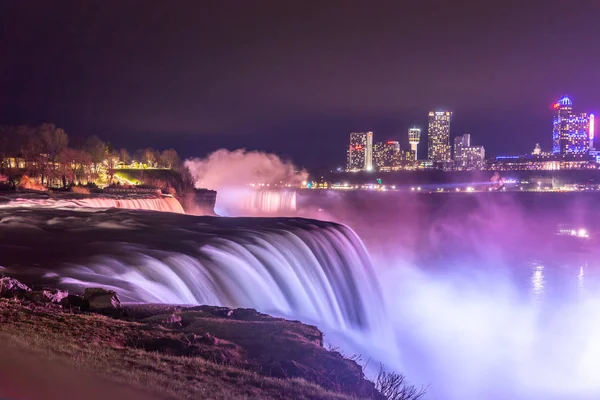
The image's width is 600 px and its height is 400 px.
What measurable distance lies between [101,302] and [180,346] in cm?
223

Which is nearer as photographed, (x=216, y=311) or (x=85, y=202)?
(x=216, y=311)

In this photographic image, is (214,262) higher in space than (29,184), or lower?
lower

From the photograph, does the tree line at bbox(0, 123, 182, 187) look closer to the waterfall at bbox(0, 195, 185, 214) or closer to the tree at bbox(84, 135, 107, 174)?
the tree at bbox(84, 135, 107, 174)

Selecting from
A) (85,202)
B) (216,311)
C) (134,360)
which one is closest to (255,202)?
(85,202)

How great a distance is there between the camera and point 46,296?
8.17 m

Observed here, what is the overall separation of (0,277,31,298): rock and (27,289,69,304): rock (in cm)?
22

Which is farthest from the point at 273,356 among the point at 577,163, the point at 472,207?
the point at 577,163

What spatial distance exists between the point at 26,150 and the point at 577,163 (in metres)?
167

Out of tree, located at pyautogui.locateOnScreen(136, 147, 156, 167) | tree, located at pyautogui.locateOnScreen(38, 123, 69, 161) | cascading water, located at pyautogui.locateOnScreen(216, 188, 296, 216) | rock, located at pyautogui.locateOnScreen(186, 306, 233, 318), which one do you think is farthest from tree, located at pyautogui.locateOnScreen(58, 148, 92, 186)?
rock, located at pyautogui.locateOnScreen(186, 306, 233, 318)

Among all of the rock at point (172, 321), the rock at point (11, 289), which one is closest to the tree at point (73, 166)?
the rock at point (11, 289)

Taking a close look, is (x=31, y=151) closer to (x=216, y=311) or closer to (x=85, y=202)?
(x=85, y=202)

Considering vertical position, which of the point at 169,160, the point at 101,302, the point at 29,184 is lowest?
the point at 101,302

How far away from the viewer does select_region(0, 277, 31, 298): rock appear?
8289 millimetres

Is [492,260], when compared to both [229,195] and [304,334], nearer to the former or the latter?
[304,334]
